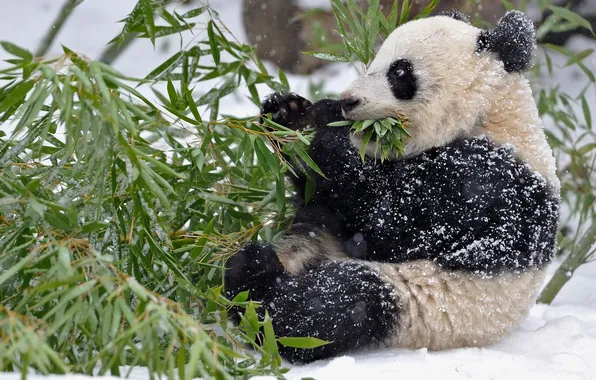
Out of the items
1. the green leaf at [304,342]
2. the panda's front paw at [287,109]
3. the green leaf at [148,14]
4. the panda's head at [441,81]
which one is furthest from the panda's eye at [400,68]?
the green leaf at [304,342]

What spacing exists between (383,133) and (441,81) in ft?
0.99

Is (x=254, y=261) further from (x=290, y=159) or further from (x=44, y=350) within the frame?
(x=44, y=350)

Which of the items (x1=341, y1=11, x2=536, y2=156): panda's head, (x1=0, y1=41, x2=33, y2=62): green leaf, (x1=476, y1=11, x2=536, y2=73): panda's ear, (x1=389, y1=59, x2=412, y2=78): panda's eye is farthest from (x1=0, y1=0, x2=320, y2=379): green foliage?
(x1=476, y1=11, x2=536, y2=73): panda's ear

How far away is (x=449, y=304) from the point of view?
2.26 meters

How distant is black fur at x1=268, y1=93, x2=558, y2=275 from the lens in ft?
7.53

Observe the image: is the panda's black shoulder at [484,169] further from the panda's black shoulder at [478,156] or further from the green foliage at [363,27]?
the green foliage at [363,27]

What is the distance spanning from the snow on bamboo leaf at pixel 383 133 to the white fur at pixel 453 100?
3 cm

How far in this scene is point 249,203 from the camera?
2.74 m

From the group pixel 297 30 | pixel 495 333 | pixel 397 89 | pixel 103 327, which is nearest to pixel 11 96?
pixel 103 327

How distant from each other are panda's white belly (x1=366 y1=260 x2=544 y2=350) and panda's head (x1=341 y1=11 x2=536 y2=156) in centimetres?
44

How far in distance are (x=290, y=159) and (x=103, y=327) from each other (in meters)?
1.17

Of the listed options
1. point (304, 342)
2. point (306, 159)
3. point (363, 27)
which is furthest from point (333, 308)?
point (363, 27)

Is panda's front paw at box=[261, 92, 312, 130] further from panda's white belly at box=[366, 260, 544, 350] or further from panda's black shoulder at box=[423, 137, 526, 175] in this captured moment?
panda's white belly at box=[366, 260, 544, 350]

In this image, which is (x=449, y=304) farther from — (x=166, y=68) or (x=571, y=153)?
(x=571, y=153)
